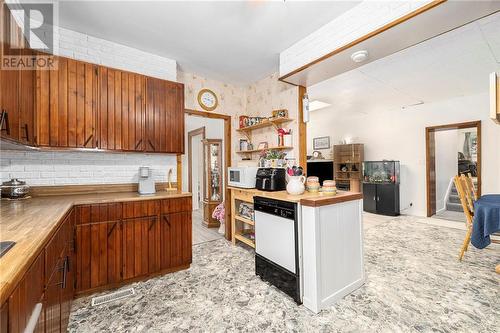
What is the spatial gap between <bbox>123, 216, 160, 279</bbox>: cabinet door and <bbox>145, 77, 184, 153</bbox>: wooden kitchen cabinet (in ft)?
2.95

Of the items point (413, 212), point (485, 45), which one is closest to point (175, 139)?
point (485, 45)

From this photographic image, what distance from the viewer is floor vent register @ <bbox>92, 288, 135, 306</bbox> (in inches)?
77.7

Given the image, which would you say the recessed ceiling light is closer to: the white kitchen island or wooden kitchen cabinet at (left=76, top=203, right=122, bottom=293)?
the white kitchen island

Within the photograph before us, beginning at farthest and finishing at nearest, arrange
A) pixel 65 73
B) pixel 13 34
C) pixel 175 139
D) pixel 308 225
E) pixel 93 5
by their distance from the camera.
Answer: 1. pixel 175 139
2. pixel 65 73
3. pixel 93 5
4. pixel 308 225
5. pixel 13 34

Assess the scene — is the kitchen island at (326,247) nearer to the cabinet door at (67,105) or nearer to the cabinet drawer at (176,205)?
the cabinet drawer at (176,205)

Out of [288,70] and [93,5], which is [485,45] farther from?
[93,5]

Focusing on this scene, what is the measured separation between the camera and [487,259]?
281 centimetres

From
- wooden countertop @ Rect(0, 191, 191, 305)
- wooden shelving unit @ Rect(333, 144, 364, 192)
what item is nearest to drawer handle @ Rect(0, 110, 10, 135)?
wooden countertop @ Rect(0, 191, 191, 305)

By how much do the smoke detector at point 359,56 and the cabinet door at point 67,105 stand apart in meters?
2.78

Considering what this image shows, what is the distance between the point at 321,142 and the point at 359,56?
209 inches

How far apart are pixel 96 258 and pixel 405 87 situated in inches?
215

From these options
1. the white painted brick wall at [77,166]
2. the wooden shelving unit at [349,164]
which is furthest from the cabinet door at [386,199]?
the white painted brick wall at [77,166]

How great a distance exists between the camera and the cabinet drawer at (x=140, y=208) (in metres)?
2.20

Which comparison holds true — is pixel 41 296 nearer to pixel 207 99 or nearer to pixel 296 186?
pixel 296 186
